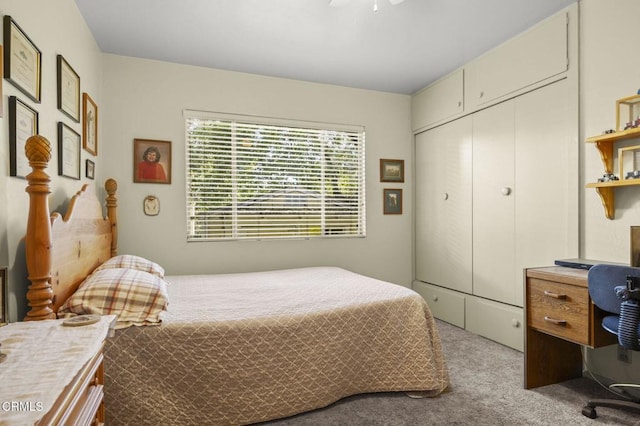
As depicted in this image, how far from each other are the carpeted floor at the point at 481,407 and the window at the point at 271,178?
2041 mm

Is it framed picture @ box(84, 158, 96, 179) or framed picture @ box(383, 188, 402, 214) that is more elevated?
framed picture @ box(84, 158, 96, 179)

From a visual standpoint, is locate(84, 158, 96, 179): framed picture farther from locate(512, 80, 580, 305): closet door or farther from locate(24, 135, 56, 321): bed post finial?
locate(512, 80, 580, 305): closet door

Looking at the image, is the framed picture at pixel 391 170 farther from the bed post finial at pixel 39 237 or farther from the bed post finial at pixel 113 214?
→ the bed post finial at pixel 39 237

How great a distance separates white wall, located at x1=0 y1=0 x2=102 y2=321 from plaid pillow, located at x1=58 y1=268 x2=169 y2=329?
251 millimetres

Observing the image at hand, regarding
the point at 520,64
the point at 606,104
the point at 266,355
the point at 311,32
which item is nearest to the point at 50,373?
the point at 266,355

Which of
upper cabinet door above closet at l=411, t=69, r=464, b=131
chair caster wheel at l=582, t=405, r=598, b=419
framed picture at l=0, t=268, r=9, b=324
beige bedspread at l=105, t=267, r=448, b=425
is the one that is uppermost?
upper cabinet door above closet at l=411, t=69, r=464, b=131

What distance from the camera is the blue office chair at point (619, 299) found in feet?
5.61

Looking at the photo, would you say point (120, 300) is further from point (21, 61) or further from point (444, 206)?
point (444, 206)

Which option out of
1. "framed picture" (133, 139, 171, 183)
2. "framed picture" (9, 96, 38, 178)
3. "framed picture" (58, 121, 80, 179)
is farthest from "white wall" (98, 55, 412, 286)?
"framed picture" (9, 96, 38, 178)

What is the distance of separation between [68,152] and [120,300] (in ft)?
3.82

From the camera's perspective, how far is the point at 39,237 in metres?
1.47

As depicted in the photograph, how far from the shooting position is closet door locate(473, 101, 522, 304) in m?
3.15

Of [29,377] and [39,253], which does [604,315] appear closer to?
[29,377]

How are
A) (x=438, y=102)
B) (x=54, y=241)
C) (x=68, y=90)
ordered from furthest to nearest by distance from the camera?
(x=438, y=102), (x=68, y=90), (x=54, y=241)
